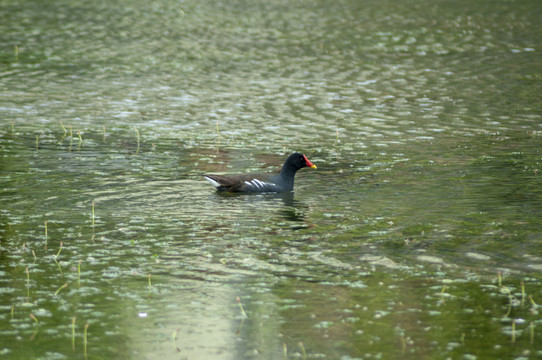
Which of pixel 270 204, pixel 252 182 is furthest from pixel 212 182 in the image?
pixel 270 204

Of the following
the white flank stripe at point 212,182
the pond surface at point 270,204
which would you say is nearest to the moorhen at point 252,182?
the white flank stripe at point 212,182

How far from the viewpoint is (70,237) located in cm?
1369

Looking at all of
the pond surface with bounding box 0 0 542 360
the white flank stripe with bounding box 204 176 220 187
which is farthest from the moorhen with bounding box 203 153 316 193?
the pond surface with bounding box 0 0 542 360

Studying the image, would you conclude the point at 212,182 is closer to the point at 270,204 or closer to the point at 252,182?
the point at 252,182

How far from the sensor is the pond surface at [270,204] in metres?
10.2

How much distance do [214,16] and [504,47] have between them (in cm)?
1708

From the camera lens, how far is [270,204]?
16484 mm

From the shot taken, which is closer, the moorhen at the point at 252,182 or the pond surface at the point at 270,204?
the pond surface at the point at 270,204

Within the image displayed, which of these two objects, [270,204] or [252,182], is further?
[252,182]

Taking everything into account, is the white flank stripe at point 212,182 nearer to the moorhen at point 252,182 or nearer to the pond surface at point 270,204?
the moorhen at point 252,182

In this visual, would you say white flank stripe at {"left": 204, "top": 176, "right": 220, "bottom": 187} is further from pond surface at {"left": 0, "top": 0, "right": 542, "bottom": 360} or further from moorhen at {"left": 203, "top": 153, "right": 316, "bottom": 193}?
pond surface at {"left": 0, "top": 0, "right": 542, "bottom": 360}

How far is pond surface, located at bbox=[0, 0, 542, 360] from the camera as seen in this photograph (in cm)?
1016

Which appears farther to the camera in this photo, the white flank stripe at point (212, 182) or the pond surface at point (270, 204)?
the white flank stripe at point (212, 182)

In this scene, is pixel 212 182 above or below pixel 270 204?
above
